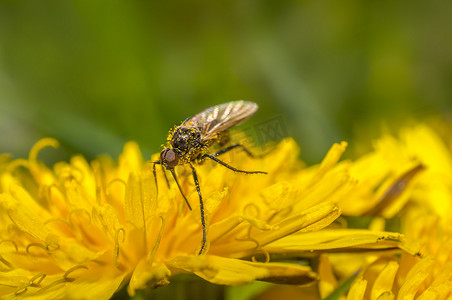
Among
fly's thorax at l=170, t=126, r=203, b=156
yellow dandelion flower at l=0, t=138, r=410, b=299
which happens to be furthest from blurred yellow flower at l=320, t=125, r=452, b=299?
fly's thorax at l=170, t=126, r=203, b=156

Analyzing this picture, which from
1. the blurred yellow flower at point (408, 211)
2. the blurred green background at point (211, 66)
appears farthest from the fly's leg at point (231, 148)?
the blurred green background at point (211, 66)

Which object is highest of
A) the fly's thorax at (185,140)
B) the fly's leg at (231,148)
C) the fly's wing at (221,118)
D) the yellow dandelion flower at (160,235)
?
the fly's wing at (221,118)

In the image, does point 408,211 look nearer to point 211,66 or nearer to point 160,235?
point 160,235

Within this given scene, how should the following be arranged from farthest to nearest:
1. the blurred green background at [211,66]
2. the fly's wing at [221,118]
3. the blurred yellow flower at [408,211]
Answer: the blurred green background at [211,66] < the fly's wing at [221,118] < the blurred yellow flower at [408,211]

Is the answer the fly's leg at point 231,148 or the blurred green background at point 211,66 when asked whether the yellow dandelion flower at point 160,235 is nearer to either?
the fly's leg at point 231,148

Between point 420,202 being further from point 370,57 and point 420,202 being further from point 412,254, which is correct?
point 370,57

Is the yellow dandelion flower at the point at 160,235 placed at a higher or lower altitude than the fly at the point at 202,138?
lower

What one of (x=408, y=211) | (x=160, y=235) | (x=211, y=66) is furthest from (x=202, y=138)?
(x=211, y=66)
